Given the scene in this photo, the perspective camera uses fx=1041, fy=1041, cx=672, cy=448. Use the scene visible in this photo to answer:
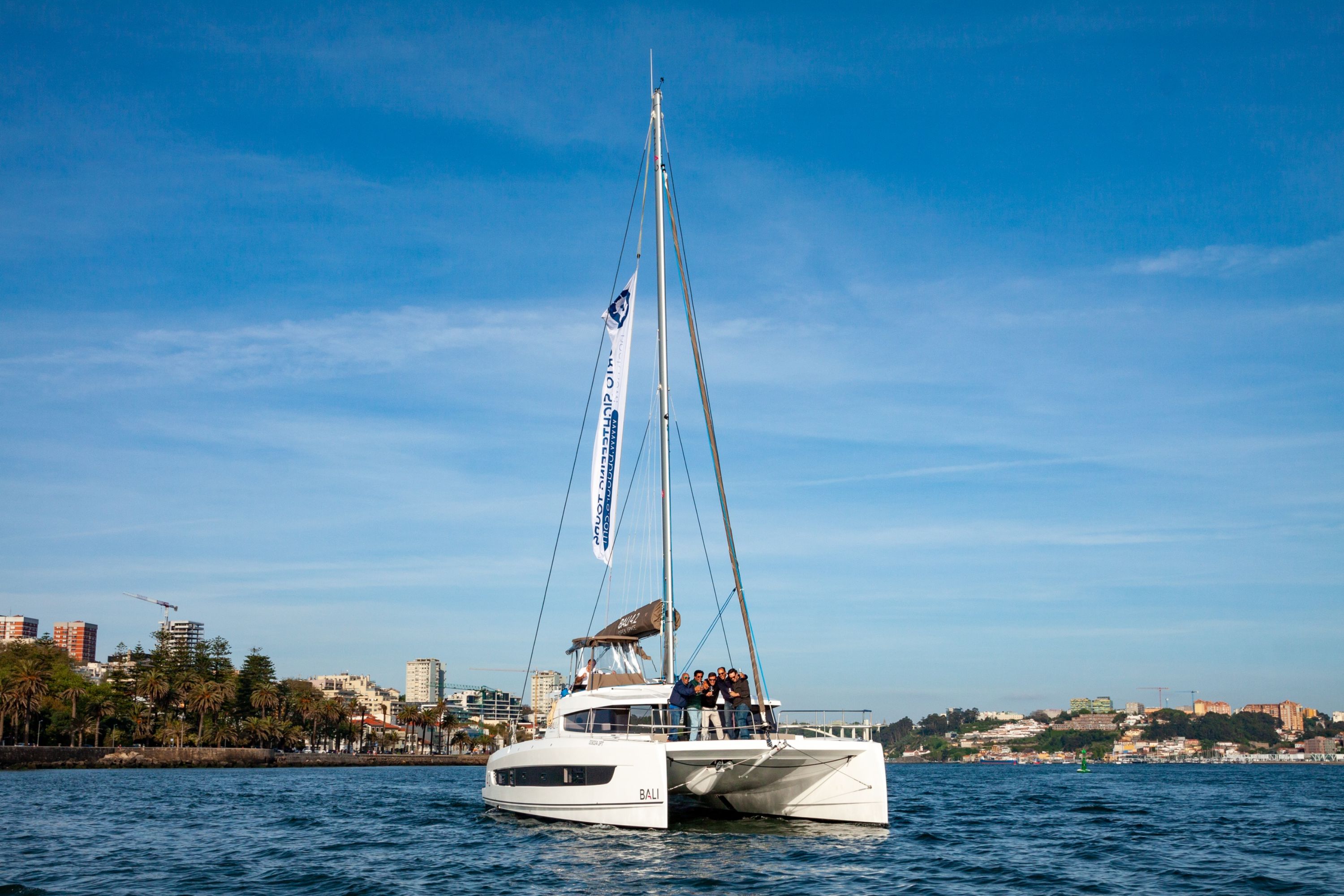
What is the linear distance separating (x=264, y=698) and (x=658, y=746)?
311 ft

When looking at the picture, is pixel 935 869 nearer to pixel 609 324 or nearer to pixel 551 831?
pixel 551 831

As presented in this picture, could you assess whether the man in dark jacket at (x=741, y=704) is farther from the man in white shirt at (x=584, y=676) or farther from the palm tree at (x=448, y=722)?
the palm tree at (x=448, y=722)

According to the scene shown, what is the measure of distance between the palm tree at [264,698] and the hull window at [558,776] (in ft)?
293

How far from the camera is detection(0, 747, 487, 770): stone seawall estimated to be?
69.9 m

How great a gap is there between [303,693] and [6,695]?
133 ft

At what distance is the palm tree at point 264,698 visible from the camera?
329ft

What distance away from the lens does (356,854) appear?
56.2 ft

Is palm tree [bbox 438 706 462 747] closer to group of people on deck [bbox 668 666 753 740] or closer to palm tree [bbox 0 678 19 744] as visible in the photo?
palm tree [bbox 0 678 19 744]

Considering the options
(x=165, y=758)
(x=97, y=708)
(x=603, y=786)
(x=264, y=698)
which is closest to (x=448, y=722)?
(x=264, y=698)

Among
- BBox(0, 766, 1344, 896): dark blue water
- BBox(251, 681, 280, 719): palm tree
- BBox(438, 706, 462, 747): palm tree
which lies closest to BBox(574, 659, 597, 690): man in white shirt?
BBox(0, 766, 1344, 896): dark blue water

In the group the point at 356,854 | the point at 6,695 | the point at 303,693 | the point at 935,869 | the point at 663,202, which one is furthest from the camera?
the point at 303,693

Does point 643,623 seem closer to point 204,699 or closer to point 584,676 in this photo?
point 584,676

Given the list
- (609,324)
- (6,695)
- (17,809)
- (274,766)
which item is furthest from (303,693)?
(609,324)

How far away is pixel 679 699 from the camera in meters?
17.6
